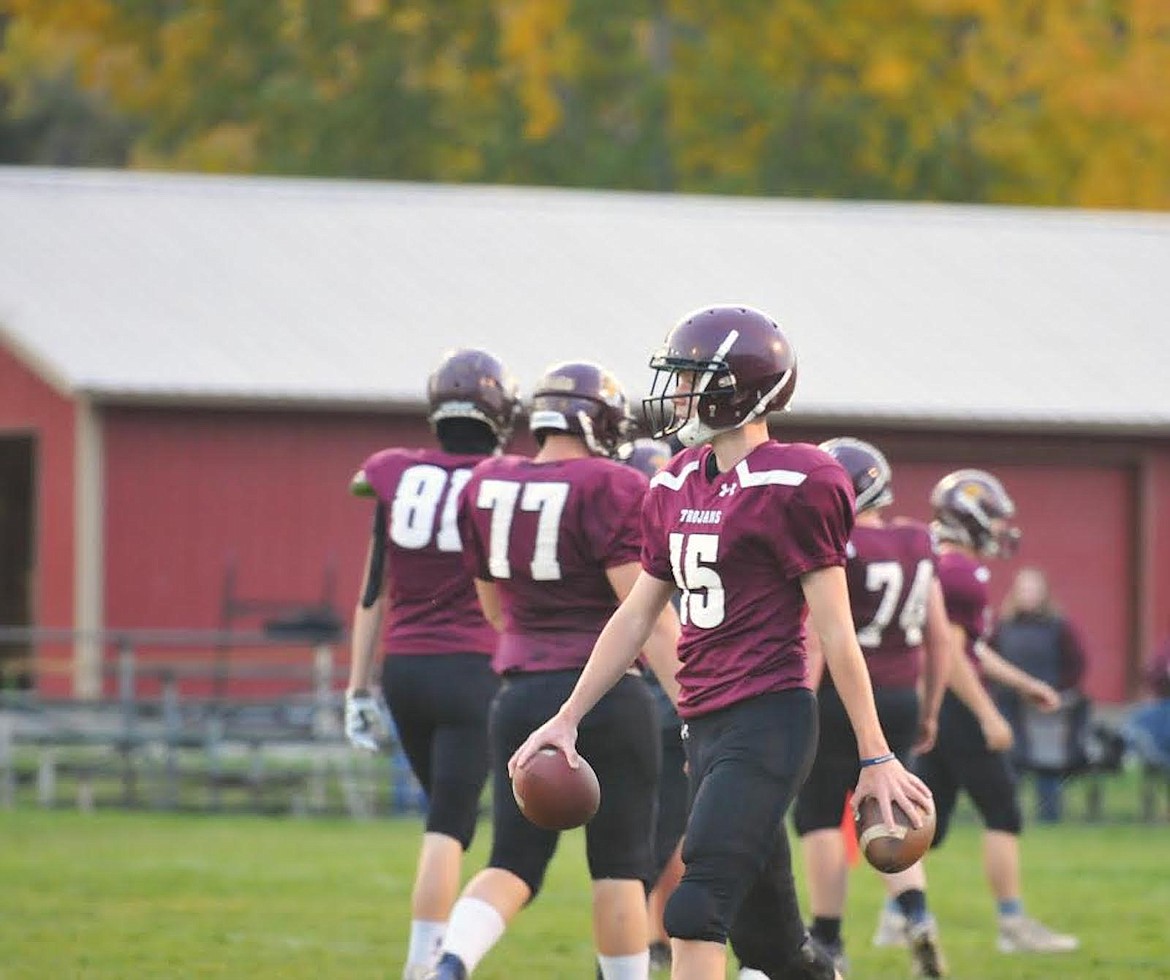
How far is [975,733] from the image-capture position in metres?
10.7

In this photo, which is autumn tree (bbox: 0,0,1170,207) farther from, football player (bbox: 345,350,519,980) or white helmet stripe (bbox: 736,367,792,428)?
white helmet stripe (bbox: 736,367,792,428)

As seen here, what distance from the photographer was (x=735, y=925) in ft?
21.9

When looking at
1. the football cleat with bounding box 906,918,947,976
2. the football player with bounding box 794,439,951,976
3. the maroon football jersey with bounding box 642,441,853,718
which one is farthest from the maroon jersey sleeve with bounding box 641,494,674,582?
the football cleat with bounding box 906,918,947,976

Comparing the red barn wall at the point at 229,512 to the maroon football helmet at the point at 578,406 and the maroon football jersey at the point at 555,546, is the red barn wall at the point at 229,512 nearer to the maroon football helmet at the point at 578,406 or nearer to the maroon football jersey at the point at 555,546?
the maroon football helmet at the point at 578,406

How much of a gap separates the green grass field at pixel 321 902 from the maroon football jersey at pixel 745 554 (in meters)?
3.20

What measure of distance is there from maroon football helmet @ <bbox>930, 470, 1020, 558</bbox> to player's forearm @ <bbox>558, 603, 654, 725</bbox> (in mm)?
4165

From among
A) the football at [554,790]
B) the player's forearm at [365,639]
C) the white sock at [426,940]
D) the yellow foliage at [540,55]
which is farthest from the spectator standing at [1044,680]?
the yellow foliage at [540,55]

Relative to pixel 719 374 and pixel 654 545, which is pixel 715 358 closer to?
pixel 719 374

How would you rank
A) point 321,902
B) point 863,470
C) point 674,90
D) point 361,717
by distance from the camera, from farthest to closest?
point 674,90
point 321,902
point 863,470
point 361,717

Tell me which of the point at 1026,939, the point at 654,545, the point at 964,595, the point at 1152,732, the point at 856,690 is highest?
the point at 654,545

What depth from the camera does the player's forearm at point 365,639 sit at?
902cm

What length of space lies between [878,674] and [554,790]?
11.0 feet

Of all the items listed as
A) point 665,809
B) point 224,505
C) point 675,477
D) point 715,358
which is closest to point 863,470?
point 665,809

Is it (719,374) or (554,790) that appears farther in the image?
(554,790)
